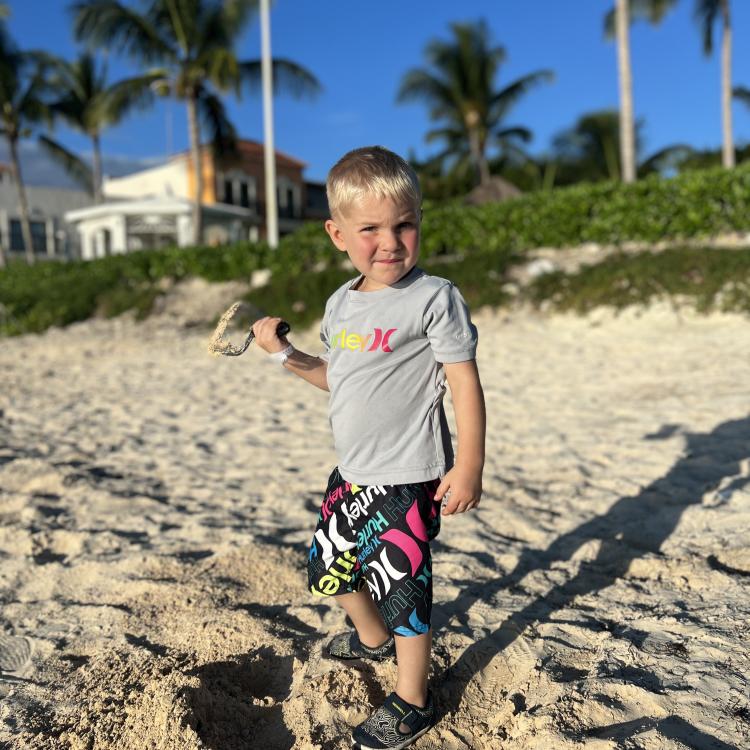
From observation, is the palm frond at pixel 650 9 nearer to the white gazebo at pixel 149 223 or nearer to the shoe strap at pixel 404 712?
the white gazebo at pixel 149 223

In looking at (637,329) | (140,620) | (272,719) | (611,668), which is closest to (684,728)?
(611,668)

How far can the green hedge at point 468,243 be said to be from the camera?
9.77 meters

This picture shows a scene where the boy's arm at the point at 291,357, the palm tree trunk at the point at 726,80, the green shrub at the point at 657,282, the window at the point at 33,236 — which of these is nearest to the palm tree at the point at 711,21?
the palm tree trunk at the point at 726,80

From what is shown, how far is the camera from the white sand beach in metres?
1.78

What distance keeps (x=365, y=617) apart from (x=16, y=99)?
27856 millimetres

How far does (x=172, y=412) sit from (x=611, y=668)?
5206 millimetres

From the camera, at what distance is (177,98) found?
18.7 meters

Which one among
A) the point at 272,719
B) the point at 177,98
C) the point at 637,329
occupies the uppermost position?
the point at 177,98

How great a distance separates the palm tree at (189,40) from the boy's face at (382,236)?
56.4ft

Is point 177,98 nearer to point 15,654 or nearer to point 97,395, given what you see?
point 97,395

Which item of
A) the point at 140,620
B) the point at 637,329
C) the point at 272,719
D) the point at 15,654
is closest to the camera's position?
the point at 272,719

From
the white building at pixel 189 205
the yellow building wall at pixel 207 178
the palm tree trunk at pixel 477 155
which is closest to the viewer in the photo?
the white building at pixel 189 205

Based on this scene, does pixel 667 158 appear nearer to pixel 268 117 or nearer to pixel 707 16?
pixel 707 16

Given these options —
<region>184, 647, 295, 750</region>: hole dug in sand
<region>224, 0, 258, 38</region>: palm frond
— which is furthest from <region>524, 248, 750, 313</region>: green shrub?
<region>224, 0, 258, 38</region>: palm frond
